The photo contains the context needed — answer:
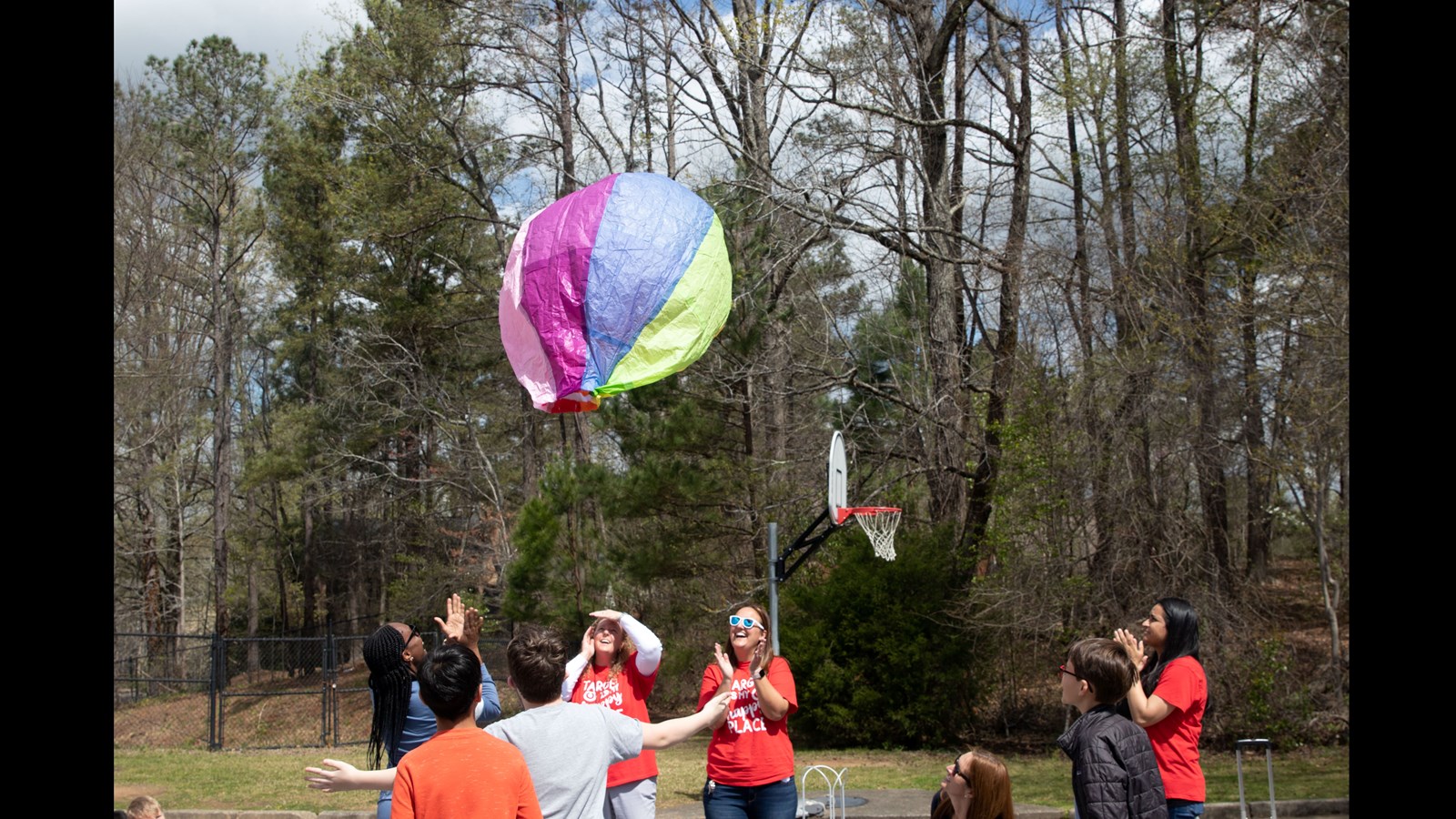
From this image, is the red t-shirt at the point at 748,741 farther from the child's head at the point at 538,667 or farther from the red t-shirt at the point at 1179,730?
the red t-shirt at the point at 1179,730

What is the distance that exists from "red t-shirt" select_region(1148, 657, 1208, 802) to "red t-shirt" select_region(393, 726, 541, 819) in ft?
8.50

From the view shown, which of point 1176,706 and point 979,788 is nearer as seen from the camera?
point 979,788

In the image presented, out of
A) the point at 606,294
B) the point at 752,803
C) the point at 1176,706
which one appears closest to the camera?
the point at 1176,706

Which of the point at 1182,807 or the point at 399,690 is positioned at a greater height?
the point at 399,690

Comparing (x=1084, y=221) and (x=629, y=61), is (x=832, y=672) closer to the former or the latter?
(x=1084, y=221)

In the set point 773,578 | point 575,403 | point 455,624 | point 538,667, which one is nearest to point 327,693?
point 773,578

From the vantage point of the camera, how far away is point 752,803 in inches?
190

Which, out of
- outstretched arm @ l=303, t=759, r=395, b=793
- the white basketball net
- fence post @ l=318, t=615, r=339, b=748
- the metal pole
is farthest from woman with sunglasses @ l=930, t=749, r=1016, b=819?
fence post @ l=318, t=615, r=339, b=748

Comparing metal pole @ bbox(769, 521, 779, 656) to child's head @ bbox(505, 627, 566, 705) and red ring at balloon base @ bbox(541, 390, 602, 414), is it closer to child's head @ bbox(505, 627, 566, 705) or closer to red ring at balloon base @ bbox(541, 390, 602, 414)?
red ring at balloon base @ bbox(541, 390, 602, 414)

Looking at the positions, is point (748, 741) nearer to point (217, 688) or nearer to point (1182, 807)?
point (1182, 807)

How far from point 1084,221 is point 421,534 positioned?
21224 millimetres

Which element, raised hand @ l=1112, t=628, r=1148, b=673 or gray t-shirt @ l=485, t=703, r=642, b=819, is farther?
raised hand @ l=1112, t=628, r=1148, b=673

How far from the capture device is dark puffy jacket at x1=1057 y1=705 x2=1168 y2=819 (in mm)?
3535

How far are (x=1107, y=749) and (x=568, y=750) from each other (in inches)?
67.7
